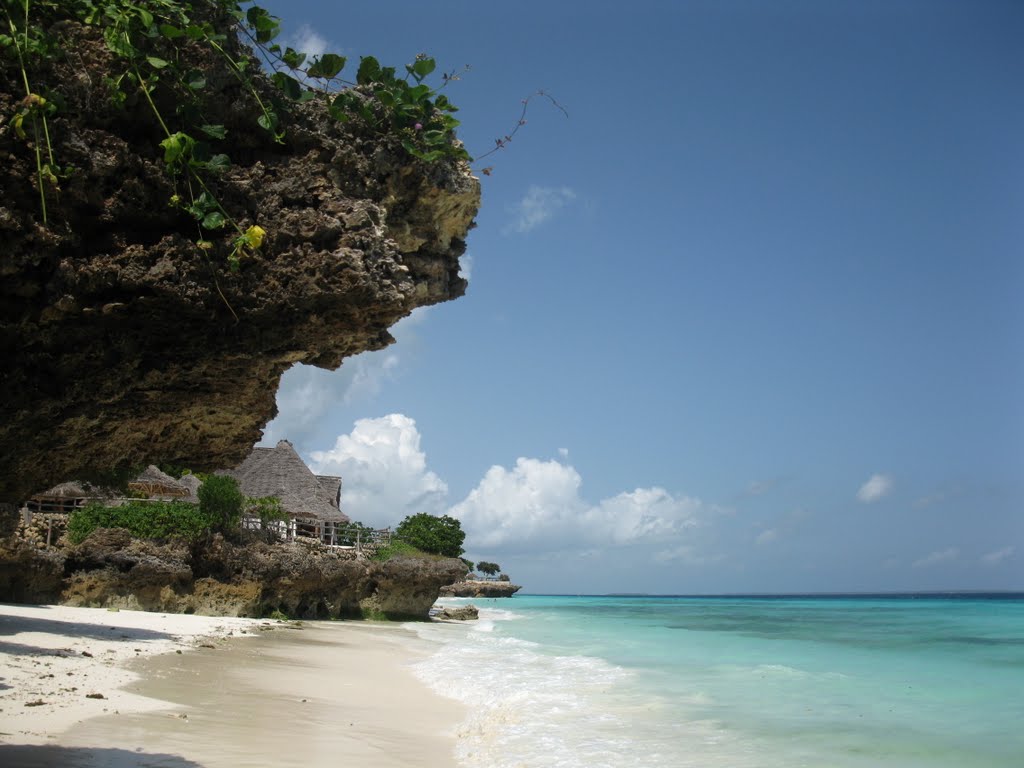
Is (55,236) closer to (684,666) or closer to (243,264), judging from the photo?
(243,264)

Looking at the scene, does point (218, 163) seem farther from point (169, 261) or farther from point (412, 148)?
point (412, 148)

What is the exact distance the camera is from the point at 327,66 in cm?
284

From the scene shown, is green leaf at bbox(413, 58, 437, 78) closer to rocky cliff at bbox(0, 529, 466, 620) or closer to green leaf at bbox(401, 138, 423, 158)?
green leaf at bbox(401, 138, 423, 158)

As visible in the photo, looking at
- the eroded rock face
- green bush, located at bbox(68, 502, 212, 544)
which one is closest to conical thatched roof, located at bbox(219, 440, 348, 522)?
green bush, located at bbox(68, 502, 212, 544)

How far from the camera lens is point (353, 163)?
290cm

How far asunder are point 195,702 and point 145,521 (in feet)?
40.7

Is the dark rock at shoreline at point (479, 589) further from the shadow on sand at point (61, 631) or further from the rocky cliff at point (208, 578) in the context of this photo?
the shadow on sand at point (61, 631)

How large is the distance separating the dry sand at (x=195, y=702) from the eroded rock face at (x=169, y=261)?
3.22 m

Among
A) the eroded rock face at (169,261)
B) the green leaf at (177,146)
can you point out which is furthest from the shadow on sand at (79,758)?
the green leaf at (177,146)

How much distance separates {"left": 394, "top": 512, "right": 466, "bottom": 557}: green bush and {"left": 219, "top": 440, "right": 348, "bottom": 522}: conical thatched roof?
14.3 metres

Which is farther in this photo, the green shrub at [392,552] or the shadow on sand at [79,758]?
the green shrub at [392,552]

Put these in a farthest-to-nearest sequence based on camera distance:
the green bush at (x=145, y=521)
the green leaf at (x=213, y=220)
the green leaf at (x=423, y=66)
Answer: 1. the green bush at (x=145, y=521)
2. the green leaf at (x=423, y=66)
3. the green leaf at (x=213, y=220)

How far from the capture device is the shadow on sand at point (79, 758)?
483 centimetres

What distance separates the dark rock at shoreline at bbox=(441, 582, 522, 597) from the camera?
67.9 m
